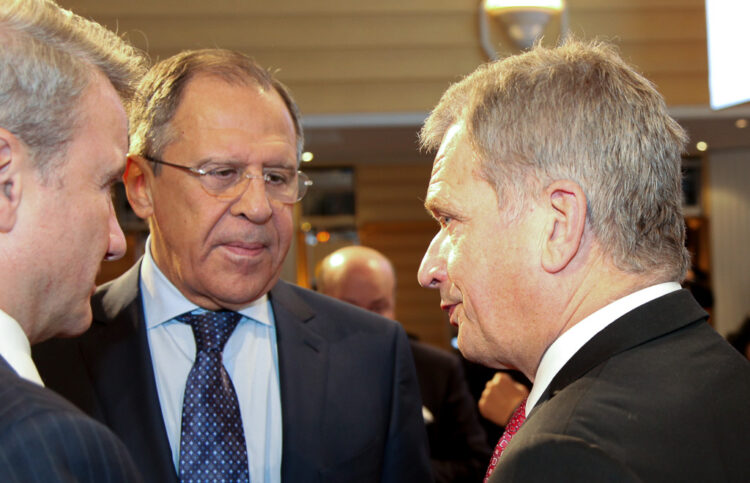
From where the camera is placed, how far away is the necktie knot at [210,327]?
196cm

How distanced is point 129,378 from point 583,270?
3.72ft

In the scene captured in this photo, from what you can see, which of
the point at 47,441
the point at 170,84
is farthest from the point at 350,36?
the point at 47,441

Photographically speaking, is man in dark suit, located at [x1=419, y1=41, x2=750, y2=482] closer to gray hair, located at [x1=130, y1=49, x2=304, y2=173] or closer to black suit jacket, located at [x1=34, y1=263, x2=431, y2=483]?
black suit jacket, located at [x1=34, y1=263, x2=431, y2=483]

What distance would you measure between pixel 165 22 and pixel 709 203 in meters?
5.65

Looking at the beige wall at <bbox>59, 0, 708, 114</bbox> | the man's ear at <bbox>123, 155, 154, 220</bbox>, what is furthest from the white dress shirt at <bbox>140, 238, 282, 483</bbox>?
the beige wall at <bbox>59, 0, 708, 114</bbox>

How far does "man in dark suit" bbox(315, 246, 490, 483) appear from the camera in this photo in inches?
136

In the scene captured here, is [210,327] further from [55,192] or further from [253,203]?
[55,192]

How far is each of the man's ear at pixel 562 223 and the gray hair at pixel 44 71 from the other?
29.2 inches

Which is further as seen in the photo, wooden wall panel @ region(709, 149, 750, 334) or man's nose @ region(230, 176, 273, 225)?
wooden wall panel @ region(709, 149, 750, 334)

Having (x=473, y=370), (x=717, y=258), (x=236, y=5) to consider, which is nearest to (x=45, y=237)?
(x=473, y=370)

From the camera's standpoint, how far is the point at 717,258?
7.92 metres

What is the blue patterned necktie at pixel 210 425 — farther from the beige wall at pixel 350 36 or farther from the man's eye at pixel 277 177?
the beige wall at pixel 350 36

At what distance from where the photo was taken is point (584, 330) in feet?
4.05

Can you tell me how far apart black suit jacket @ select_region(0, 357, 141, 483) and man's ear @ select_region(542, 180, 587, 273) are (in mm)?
698
